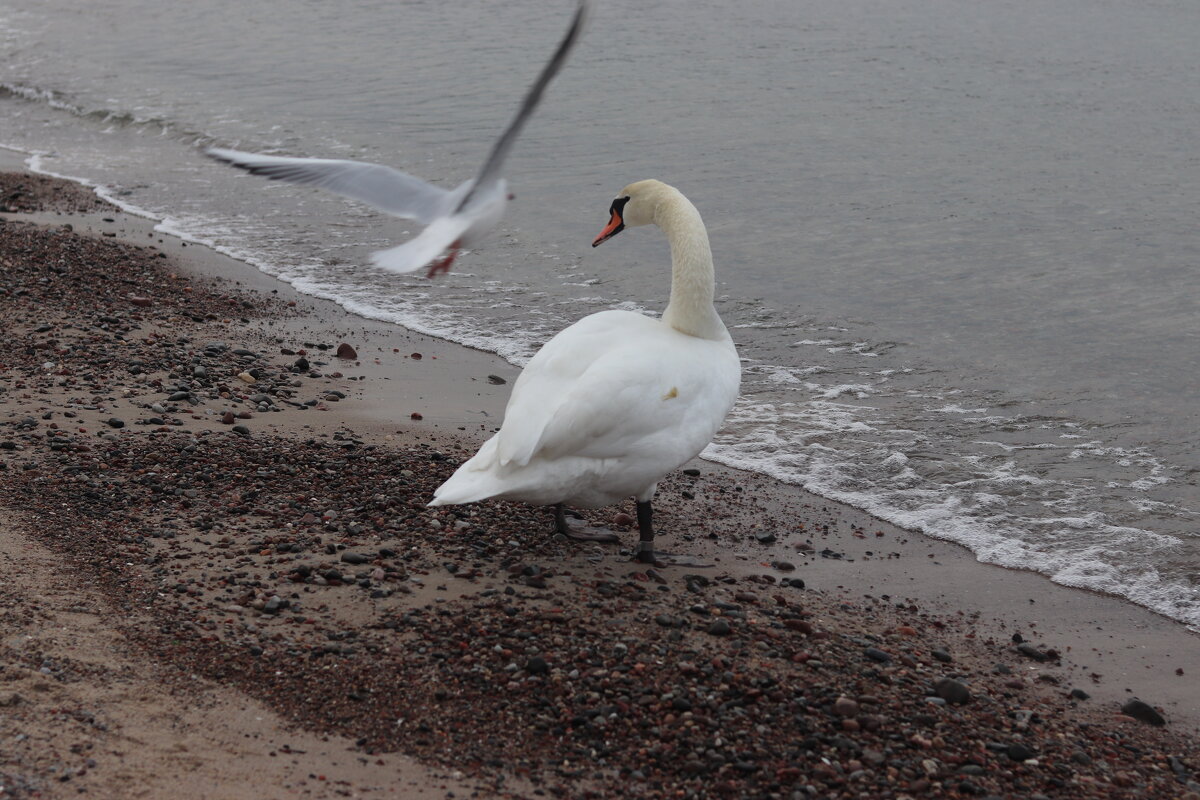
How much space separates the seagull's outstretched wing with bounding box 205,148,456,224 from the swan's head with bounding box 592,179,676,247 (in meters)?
0.88

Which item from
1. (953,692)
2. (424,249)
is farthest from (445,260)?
(953,692)

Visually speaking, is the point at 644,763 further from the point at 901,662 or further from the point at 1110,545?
the point at 1110,545

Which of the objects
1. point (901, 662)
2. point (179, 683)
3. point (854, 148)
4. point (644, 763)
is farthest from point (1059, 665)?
point (854, 148)

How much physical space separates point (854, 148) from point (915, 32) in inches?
327

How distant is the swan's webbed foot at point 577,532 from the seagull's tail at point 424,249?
4.42ft

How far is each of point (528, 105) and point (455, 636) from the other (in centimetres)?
244

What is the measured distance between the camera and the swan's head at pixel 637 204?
645 cm

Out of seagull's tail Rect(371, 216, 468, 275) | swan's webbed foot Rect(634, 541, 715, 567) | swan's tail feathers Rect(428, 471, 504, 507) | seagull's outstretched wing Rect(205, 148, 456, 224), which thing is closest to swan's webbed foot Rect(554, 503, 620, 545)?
swan's webbed foot Rect(634, 541, 715, 567)

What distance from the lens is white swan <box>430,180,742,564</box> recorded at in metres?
5.25

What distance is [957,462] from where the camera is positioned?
7488 mm

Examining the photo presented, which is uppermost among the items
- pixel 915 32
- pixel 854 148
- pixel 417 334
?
pixel 915 32

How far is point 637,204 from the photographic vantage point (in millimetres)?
6570

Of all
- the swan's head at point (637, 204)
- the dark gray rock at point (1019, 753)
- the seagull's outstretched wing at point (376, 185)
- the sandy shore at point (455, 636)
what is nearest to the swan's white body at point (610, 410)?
the sandy shore at point (455, 636)

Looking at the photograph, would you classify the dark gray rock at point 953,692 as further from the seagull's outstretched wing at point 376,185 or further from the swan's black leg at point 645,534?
the seagull's outstretched wing at point 376,185
